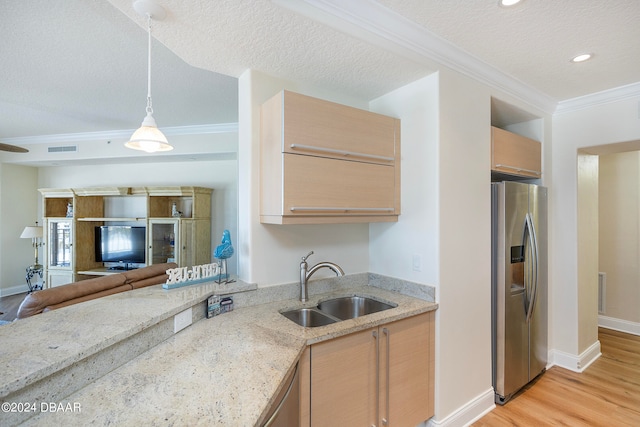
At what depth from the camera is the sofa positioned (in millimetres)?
2109

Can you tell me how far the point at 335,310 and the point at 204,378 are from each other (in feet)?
3.97

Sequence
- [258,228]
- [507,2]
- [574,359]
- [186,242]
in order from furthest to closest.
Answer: [186,242], [574,359], [258,228], [507,2]

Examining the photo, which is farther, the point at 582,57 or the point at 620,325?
the point at 620,325

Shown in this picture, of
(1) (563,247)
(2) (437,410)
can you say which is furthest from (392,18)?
(1) (563,247)

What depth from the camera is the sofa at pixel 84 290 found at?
211 centimetres

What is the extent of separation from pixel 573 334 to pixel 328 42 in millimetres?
3404

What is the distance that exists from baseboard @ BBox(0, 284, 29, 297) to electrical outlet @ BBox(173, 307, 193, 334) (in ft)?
20.7

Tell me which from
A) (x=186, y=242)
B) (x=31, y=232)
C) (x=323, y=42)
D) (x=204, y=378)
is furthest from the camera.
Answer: (x=31, y=232)

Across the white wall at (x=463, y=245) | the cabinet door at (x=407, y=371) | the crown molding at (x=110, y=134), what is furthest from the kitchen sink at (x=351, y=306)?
the crown molding at (x=110, y=134)

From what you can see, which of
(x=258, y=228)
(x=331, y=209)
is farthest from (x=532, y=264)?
(x=258, y=228)

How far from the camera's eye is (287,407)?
122 centimetres

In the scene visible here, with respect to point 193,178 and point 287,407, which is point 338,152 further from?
point 193,178

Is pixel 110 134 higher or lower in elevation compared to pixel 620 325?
higher

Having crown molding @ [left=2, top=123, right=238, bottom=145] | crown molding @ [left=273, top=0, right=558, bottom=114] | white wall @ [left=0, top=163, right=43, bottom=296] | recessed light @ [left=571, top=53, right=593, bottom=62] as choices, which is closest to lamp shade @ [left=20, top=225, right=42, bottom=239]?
white wall @ [left=0, top=163, right=43, bottom=296]
